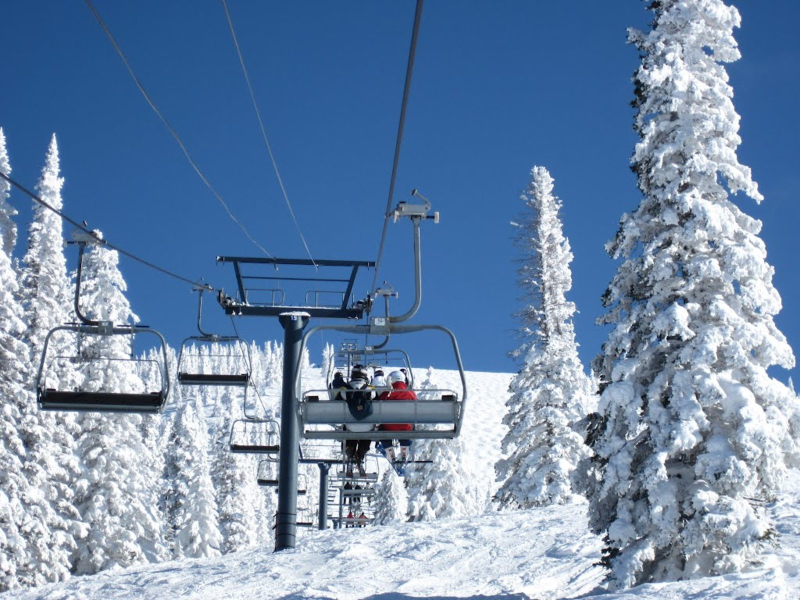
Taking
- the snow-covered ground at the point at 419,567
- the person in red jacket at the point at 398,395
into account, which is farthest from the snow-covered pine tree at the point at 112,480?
the person in red jacket at the point at 398,395

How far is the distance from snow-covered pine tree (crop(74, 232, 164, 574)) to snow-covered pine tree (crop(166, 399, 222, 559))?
13925 mm

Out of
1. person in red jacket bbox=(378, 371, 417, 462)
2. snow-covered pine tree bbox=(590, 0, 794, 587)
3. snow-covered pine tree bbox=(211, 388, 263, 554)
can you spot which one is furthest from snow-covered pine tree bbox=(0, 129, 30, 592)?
snow-covered pine tree bbox=(211, 388, 263, 554)

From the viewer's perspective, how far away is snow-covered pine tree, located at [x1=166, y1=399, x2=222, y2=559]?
47406mm

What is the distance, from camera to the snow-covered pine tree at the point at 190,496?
4741 cm

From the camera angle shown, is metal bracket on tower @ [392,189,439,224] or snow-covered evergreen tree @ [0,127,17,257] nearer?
metal bracket on tower @ [392,189,439,224]

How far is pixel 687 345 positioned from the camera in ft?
48.0

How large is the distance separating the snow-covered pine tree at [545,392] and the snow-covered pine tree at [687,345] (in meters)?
14.2

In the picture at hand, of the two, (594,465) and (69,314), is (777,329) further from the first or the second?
(69,314)

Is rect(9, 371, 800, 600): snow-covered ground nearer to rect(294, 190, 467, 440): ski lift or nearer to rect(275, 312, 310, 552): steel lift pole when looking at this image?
rect(275, 312, 310, 552): steel lift pole

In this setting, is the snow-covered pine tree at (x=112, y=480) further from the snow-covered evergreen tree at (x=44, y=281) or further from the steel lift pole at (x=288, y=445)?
the steel lift pole at (x=288, y=445)

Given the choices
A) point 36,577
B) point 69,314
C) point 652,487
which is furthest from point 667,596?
point 69,314

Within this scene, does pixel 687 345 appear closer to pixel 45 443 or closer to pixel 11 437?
pixel 11 437

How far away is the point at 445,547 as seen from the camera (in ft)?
61.5

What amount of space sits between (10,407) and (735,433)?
2145 centimetres
